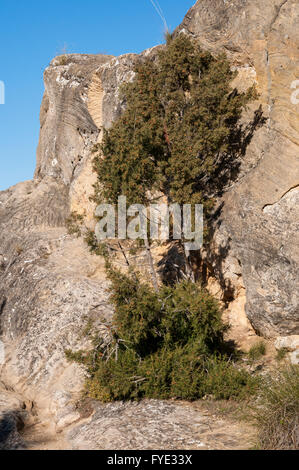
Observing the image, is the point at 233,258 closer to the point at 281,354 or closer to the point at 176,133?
the point at 281,354

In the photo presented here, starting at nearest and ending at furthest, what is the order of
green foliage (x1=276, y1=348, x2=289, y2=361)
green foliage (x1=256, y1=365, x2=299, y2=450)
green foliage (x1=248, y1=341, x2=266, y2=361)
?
green foliage (x1=256, y1=365, x2=299, y2=450), green foliage (x1=276, y1=348, x2=289, y2=361), green foliage (x1=248, y1=341, x2=266, y2=361)

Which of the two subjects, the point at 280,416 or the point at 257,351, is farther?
the point at 257,351

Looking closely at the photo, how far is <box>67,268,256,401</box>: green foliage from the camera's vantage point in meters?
8.58

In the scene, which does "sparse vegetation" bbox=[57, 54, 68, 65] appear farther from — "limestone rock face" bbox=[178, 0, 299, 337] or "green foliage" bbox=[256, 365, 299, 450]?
"green foliage" bbox=[256, 365, 299, 450]

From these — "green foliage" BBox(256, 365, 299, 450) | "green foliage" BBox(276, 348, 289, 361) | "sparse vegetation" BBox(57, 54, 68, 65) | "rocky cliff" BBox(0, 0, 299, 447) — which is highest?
"sparse vegetation" BBox(57, 54, 68, 65)

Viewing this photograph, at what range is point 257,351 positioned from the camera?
10.1m

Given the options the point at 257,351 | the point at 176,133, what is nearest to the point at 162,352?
the point at 257,351

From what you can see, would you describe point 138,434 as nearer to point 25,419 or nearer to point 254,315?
point 25,419

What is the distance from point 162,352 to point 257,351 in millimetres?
→ 2454

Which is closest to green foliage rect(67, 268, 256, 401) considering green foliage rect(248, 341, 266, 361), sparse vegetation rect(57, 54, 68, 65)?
green foliage rect(248, 341, 266, 361)

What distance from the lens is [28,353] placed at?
1190cm

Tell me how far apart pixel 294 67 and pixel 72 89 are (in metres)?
11.5

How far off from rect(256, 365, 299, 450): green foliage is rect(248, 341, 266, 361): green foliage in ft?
9.81

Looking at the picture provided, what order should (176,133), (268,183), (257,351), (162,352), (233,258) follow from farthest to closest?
(233,258) → (176,133) → (268,183) → (257,351) → (162,352)
